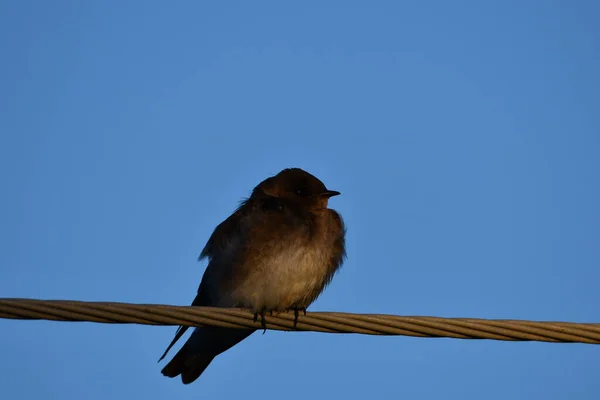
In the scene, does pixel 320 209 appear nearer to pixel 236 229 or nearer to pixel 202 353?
pixel 236 229

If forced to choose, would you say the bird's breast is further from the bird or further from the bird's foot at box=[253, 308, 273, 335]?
the bird's foot at box=[253, 308, 273, 335]

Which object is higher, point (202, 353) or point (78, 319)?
point (202, 353)

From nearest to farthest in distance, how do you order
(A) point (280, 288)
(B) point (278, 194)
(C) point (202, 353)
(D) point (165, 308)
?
(D) point (165, 308)
(A) point (280, 288)
(C) point (202, 353)
(B) point (278, 194)

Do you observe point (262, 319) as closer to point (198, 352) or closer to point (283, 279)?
point (283, 279)

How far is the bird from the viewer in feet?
25.8

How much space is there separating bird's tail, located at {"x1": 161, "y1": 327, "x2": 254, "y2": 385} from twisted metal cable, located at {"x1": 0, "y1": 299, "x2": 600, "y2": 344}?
2.69m

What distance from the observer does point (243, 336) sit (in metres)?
8.45

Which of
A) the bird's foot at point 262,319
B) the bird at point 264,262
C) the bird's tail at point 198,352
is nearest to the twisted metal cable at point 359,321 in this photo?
the bird's foot at point 262,319

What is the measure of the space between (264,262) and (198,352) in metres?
0.99

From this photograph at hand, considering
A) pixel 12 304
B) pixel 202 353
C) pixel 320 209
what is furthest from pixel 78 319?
pixel 320 209

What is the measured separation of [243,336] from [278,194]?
1348mm

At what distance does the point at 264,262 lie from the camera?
312 inches

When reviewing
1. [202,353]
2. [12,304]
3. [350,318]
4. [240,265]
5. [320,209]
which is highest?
[320,209]

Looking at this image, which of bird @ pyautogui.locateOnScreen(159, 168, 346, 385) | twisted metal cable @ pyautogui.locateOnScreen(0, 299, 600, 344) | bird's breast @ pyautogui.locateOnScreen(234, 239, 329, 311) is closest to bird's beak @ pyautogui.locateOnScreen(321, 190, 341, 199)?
bird @ pyautogui.locateOnScreen(159, 168, 346, 385)
